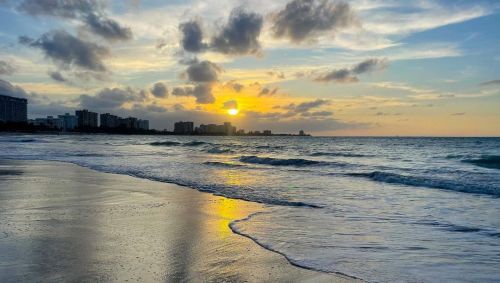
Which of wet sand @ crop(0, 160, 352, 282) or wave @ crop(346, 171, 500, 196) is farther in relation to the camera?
wave @ crop(346, 171, 500, 196)

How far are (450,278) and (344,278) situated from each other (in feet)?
4.61

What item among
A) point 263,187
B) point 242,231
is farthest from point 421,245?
point 263,187

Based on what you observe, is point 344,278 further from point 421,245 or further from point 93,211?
point 93,211

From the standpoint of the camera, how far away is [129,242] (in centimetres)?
694

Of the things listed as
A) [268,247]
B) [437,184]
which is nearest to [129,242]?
[268,247]

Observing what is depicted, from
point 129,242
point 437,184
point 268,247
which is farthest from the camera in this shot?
point 437,184

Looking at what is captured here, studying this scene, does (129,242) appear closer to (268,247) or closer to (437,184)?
(268,247)

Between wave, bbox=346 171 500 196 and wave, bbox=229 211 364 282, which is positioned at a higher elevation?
wave, bbox=229 211 364 282

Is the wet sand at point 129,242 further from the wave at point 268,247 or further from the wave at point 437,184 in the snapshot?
the wave at point 437,184

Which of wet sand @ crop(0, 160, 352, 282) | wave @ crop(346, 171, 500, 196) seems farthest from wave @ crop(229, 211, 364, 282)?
wave @ crop(346, 171, 500, 196)

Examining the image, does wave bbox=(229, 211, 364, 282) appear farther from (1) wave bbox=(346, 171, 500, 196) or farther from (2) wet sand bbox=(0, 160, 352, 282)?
(1) wave bbox=(346, 171, 500, 196)

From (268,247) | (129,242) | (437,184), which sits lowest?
(437,184)

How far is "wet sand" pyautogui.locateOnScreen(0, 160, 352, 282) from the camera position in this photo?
211 inches

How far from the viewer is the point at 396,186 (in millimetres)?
17828
